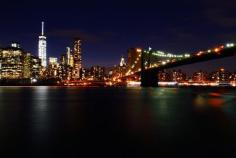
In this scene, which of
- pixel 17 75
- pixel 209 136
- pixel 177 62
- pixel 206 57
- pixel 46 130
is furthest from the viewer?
pixel 17 75

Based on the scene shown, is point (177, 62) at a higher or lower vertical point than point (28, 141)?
higher

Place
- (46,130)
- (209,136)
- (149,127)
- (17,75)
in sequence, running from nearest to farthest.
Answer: (209,136)
(46,130)
(149,127)
(17,75)

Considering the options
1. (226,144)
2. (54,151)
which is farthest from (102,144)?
(226,144)

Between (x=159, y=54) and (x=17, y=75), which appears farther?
(x=17, y=75)

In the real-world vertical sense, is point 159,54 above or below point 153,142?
above

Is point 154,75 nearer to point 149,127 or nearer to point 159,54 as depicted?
point 159,54

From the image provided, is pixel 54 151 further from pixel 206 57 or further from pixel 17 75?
pixel 17 75

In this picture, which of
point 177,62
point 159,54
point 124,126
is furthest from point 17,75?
point 124,126

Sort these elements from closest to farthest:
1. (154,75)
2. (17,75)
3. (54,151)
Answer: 1. (54,151)
2. (154,75)
3. (17,75)

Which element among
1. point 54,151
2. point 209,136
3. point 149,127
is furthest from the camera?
point 149,127
